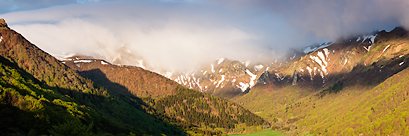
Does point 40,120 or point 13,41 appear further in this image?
point 13,41

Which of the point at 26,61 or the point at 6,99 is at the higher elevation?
the point at 26,61

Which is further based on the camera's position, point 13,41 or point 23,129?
point 13,41

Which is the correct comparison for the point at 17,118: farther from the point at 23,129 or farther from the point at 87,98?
the point at 87,98

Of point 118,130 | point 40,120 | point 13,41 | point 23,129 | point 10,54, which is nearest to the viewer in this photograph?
point 23,129

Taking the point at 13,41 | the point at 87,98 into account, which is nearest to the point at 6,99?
the point at 87,98

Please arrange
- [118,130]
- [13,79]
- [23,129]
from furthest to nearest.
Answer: [118,130], [13,79], [23,129]

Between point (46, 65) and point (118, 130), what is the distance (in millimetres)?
100389

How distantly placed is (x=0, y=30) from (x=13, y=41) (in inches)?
472

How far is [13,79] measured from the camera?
114312mm

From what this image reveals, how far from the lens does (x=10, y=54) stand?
573 ft

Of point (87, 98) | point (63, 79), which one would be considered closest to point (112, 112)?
point (87, 98)

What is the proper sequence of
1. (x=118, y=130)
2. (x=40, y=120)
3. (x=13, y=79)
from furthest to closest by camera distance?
(x=118, y=130)
(x=13, y=79)
(x=40, y=120)

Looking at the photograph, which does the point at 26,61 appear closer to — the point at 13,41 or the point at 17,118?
the point at 13,41

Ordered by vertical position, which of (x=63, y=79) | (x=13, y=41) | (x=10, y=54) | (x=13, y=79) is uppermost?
(x=13, y=41)
